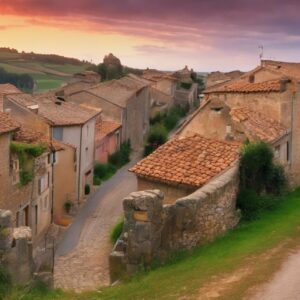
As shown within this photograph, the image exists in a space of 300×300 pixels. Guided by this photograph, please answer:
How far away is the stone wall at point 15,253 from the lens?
44.1 feet

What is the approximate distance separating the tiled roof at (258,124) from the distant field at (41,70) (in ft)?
227

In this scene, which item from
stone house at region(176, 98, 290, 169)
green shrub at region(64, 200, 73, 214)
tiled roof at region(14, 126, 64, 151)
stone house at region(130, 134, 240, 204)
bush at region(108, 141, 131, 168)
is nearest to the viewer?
stone house at region(130, 134, 240, 204)

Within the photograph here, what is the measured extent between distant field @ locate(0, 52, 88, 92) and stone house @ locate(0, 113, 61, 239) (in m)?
62.2

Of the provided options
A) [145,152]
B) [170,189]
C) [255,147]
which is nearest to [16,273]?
[170,189]

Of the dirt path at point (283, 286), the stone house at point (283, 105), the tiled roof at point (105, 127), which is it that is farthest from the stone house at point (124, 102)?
the dirt path at point (283, 286)

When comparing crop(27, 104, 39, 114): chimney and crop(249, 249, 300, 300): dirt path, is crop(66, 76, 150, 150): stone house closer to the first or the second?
crop(27, 104, 39, 114): chimney

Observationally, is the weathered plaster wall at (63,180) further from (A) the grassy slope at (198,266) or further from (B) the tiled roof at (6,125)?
(A) the grassy slope at (198,266)

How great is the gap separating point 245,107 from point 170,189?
8.67 m

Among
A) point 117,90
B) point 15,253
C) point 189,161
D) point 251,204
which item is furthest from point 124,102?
point 15,253

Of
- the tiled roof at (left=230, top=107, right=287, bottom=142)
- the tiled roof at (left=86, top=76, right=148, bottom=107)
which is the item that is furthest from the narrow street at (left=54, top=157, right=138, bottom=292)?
the tiled roof at (left=86, top=76, right=148, bottom=107)

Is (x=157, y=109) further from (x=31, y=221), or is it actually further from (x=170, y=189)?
(x=170, y=189)

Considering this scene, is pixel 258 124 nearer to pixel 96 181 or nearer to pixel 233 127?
pixel 233 127

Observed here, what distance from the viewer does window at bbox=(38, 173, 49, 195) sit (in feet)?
97.0

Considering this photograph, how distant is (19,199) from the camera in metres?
26.1
